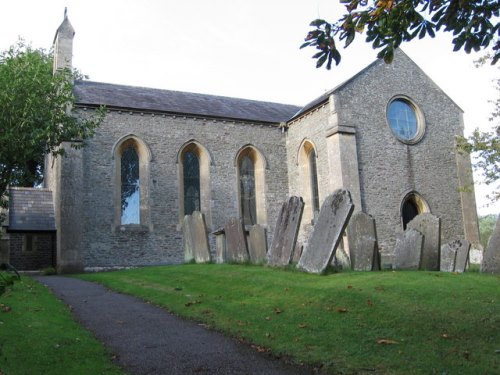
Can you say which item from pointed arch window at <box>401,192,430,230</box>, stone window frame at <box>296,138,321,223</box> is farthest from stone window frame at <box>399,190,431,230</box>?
stone window frame at <box>296,138,321,223</box>

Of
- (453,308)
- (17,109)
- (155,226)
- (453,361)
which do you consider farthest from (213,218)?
(453,361)

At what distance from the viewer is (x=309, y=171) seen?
21719mm

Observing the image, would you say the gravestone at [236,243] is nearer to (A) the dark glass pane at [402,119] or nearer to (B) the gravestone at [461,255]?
(B) the gravestone at [461,255]

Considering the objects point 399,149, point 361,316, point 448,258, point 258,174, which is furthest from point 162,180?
point 361,316

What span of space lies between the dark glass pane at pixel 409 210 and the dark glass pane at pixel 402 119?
2.82 metres

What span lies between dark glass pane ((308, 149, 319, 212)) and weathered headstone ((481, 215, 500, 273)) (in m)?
11.5

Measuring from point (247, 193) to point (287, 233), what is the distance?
36.0 feet

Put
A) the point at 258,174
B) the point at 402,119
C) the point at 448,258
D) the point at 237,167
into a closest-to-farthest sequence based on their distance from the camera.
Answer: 1. the point at 448,258
2. the point at 402,119
3. the point at 237,167
4. the point at 258,174

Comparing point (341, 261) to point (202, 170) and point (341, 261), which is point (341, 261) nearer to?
point (341, 261)

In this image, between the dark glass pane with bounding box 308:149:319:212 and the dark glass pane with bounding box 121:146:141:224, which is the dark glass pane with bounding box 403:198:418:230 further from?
the dark glass pane with bounding box 121:146:141:224

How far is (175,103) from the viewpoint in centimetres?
2227

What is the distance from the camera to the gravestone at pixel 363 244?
998cm

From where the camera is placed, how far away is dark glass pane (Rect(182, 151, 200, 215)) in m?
20.7

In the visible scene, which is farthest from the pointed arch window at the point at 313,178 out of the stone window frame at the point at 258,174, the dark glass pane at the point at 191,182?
the dark glass pane at the point at 191,182
